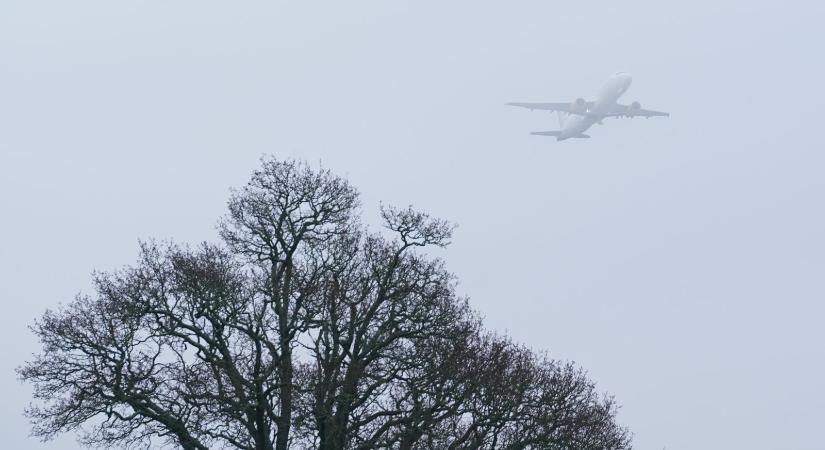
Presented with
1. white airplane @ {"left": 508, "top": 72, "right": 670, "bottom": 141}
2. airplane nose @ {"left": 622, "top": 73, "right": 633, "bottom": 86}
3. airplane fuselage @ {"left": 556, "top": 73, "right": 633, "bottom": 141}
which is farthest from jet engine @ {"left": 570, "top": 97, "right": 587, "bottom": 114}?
airplane nose @ {"left": 622, "top": 73, "right": 633, "bottom": 86}

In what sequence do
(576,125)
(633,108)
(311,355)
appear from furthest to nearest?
(576,125), (633,108), (311,355)

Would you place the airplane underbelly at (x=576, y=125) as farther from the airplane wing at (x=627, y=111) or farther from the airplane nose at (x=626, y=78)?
the airplane nose at (x=626, y=78)

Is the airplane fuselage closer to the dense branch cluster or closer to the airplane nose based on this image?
the airplane nose

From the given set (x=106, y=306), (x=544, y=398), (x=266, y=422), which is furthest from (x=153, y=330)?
(x=544, y=398)

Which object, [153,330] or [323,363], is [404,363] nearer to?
[323,363]

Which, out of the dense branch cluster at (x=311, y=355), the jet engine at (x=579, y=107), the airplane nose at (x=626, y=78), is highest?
the airplane nose at (x=626, y=78)

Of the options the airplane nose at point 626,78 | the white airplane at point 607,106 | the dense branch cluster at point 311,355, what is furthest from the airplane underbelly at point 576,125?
the dense branch cluster at point 311,355

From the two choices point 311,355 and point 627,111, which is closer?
point 311,355

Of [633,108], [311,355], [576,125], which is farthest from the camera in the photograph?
[576,125]

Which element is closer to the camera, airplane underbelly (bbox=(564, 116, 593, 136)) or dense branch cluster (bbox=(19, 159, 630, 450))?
dense branch cluster (bbox=(19, 159, 630, 450))

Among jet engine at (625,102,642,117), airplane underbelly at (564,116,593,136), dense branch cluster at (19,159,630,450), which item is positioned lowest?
dense branch cluster at (19,159,630,450)

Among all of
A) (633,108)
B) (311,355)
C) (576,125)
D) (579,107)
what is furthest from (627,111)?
(311,355)

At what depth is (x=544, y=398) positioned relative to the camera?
36562mm

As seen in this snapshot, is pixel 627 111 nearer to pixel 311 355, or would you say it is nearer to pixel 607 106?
pixel 607 106
